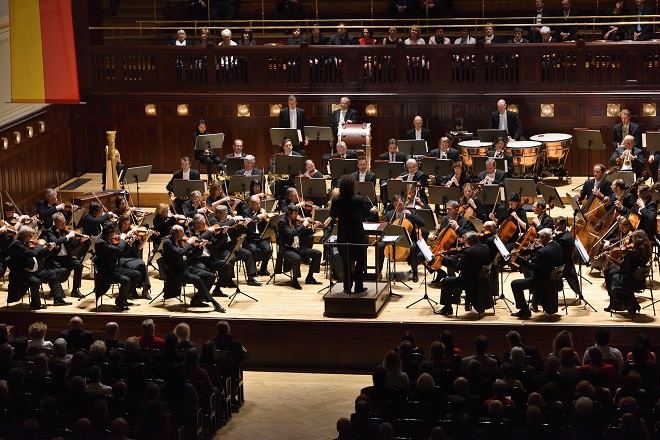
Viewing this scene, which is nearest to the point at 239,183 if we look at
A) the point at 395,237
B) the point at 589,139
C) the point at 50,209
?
the point at 50,209

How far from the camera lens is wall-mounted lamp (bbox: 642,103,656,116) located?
18844 millimetres

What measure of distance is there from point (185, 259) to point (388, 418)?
4.82 meters

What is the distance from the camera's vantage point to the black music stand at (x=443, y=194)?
50.9 feet

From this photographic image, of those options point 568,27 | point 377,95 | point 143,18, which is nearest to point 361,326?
point 377,95

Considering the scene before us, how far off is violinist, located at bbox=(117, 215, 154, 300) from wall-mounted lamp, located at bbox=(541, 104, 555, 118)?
287 inches

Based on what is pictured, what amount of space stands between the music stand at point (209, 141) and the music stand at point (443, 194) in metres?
4.27

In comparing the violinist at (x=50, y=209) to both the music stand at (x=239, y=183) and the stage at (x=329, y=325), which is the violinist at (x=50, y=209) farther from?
the music stand at (x=239, y=183)

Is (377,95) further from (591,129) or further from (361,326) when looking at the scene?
(361,326)

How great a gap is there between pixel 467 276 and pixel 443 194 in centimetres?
223

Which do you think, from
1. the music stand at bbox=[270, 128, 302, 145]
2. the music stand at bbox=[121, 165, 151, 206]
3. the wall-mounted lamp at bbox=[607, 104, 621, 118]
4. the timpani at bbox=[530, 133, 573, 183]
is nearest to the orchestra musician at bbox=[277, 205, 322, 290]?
the music stand at bbox=[121, 165, 151, 206]

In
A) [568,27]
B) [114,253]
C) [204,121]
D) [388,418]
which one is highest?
[568,27]

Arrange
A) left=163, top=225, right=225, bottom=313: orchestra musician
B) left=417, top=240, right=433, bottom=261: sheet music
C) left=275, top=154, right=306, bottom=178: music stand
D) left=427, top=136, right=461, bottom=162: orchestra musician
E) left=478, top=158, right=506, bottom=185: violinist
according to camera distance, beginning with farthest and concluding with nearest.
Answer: left=427, top=136, right=461, bottom=162: orchestra musician, left=275, top=154, right=306, bottom=178: music stand, left=478, top=158, right=506, bottom=185: violinist, left=163, top=225, right=225, bottom=313: orchestra musician, left=417, top=240, right=433, bottom=261: sheet music

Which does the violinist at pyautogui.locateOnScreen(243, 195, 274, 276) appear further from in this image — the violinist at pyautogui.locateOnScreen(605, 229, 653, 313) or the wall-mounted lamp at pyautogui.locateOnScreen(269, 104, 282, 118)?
the violinist at pyautogui.locateOnScreen(605, 229, 653, 313)

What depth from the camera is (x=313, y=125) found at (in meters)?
19.9
